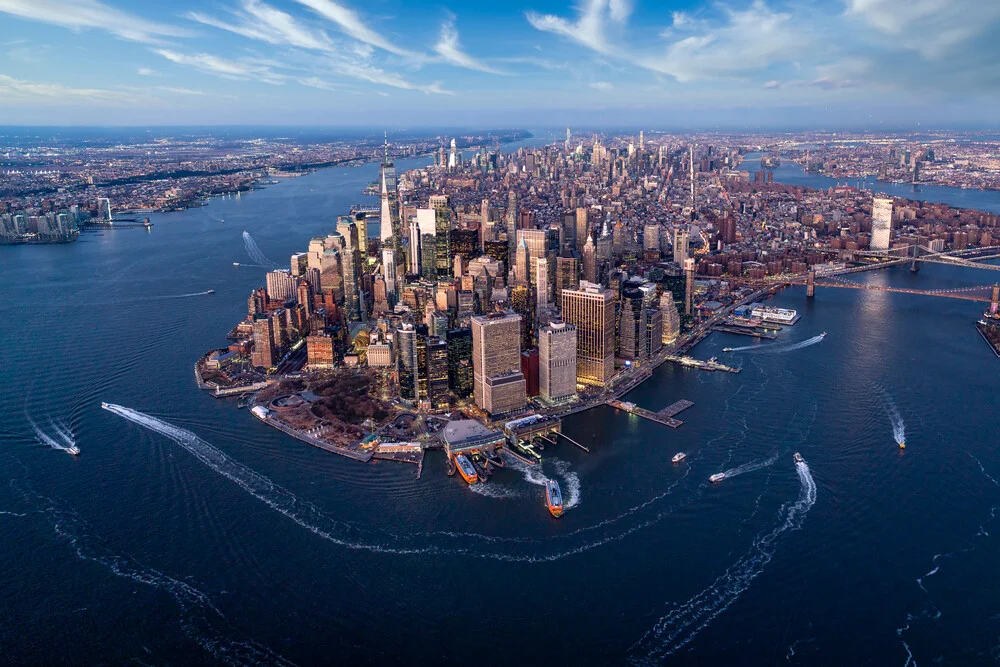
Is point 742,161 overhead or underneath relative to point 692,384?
overhead

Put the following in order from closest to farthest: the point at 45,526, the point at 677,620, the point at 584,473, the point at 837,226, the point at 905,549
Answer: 1. the point at 677,620
2. the point at 905,549
3. the point at 45,526
4. the point at 584,473
5. the point at 837,226

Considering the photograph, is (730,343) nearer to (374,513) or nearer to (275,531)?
(374,513)

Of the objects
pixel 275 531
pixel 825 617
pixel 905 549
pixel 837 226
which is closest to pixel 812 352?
pixel 905 549

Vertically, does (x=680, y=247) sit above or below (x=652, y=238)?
above

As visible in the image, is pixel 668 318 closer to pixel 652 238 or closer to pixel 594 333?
pixel 594 333

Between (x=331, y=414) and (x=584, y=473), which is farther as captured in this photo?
(x=331, y=414)

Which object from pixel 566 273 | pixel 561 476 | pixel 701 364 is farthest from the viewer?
pixel 566 273

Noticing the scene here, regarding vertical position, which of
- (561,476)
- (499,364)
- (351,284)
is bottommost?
(561,476)

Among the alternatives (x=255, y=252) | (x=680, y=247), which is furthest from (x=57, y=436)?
(x=680, y=247)

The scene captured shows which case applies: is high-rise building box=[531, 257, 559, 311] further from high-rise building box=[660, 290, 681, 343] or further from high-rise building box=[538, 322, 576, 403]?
high-rise building box=[538, 322, 576, 403]
